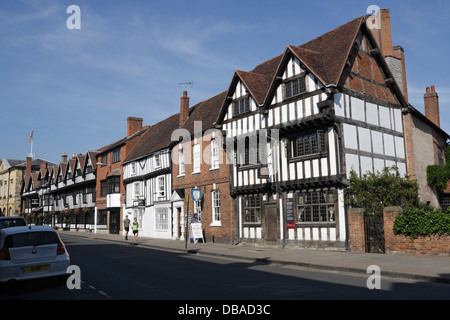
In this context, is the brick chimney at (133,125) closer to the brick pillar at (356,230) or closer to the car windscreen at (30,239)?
the brick pillar at (356,230)

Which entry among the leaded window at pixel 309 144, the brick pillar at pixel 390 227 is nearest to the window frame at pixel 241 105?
the leaded window at pixel 309 144

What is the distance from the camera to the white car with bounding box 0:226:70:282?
977cm

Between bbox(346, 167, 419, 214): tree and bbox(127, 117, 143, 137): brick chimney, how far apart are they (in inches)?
1138

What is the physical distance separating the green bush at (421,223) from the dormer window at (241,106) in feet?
33.9

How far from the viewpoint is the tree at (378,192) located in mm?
17859

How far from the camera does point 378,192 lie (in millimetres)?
18359

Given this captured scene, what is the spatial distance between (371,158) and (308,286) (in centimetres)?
1160

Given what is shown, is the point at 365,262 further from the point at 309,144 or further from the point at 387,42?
the point at 387,42

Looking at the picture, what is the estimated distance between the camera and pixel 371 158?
64.5 feet

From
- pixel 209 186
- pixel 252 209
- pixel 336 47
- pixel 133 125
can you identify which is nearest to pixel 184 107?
pixel 209 186

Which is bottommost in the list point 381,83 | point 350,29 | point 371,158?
point 371,158

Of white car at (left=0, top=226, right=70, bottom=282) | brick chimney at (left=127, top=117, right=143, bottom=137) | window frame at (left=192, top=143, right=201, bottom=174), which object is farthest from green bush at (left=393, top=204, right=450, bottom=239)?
brick chimney at (left=127, top=117, right=143, bottom=137)
